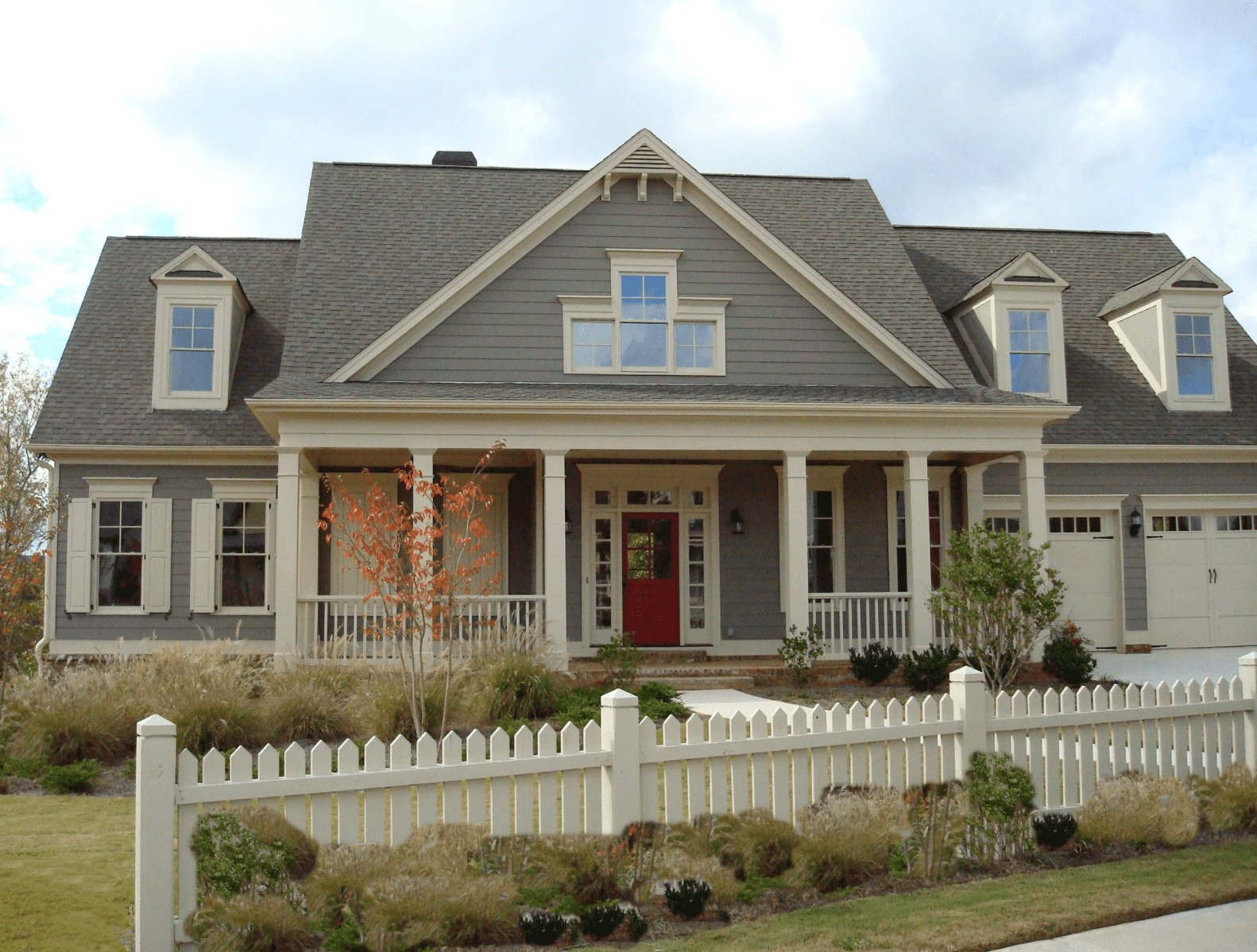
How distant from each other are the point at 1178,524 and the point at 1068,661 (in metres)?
4.92

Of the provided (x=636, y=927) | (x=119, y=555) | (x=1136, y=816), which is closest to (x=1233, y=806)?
(x=1136, y=816)

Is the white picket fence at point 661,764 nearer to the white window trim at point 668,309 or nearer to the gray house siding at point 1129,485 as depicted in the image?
the white window trim at point 668,309

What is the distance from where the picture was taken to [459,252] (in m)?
16.6

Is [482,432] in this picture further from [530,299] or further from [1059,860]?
[1059,860]

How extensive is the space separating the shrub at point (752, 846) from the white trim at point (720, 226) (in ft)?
33.1

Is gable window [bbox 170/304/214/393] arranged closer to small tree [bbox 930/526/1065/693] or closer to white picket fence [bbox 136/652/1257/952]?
small tree [bbox 930/526/1065/693]

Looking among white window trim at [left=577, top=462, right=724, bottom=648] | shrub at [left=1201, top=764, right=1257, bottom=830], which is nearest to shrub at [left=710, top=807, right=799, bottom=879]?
shrub at [left=1201, top=764, right=1257, bottom=830]

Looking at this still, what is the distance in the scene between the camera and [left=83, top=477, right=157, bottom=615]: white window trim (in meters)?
15.3

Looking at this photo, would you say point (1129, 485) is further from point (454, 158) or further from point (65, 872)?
point (65, 872)

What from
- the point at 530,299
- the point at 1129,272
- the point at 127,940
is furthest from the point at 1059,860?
the point at 1129,272

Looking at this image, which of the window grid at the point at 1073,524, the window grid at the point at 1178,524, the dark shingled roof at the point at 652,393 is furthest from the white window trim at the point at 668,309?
the window grid at the point at 1178,524

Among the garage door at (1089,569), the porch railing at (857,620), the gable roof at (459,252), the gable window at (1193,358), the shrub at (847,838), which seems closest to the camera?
the shrub at (847,838)

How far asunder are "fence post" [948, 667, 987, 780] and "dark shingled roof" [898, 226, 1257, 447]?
10.6 metres

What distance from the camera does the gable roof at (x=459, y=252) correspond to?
14.9 m
